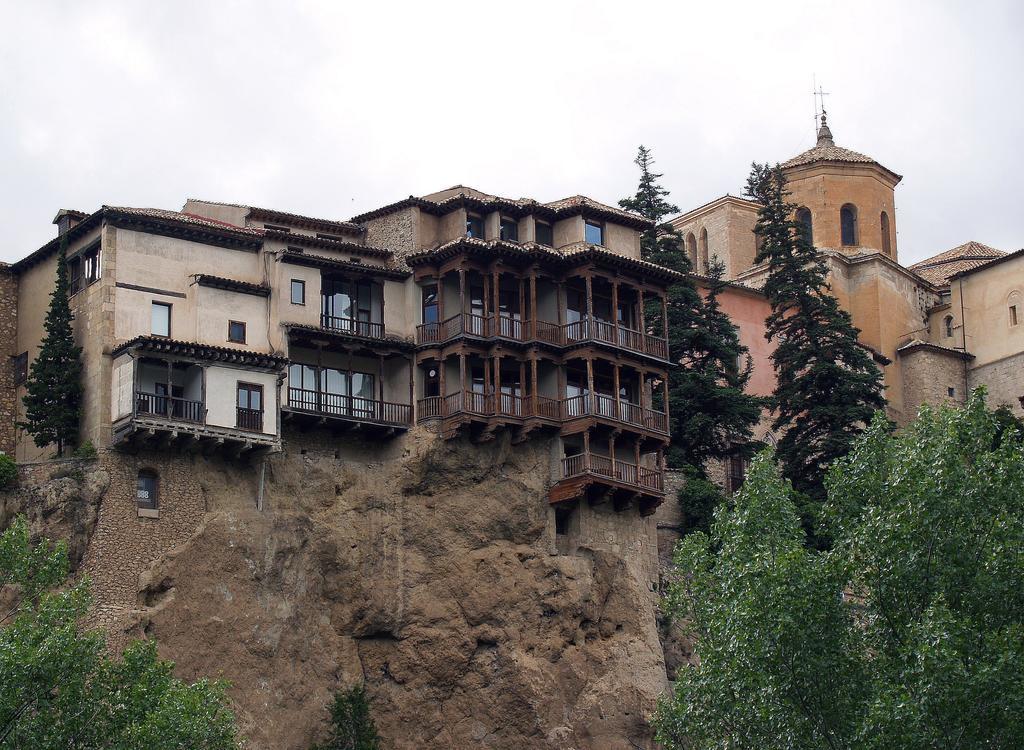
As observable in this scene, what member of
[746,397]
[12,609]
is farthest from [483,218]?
[12,609]

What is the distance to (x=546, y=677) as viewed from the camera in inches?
2432

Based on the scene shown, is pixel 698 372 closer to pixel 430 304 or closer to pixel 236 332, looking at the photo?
pixel 430 304

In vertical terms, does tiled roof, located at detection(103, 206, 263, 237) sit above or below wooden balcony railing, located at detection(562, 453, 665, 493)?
above

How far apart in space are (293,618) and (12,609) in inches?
321

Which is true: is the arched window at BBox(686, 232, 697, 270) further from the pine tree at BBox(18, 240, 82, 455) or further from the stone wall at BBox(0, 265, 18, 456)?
the pine tree at BBox(18, 240, 82, 455)

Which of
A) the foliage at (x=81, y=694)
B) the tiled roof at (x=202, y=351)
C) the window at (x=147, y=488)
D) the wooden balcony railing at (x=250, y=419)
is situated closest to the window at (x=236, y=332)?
the tiled roof at (x=202, y=351)

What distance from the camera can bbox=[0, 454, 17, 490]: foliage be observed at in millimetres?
57812

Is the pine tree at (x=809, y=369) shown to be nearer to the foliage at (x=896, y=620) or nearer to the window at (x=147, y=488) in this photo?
the foliage at (x=896, y=620)

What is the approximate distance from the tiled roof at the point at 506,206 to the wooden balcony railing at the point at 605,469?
839cm

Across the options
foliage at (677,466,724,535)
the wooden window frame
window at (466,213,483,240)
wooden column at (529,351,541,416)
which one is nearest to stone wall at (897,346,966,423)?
foliage at (677,466,724,535)

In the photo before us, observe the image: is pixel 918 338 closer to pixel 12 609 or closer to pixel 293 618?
pixel 293 618

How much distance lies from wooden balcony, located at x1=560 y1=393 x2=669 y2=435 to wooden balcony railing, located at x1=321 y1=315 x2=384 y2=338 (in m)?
6.18

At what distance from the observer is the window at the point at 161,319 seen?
6112 centimetres

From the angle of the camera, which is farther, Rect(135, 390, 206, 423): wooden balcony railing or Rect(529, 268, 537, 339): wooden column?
Rect(529, 268, 537, 339): wooden column
